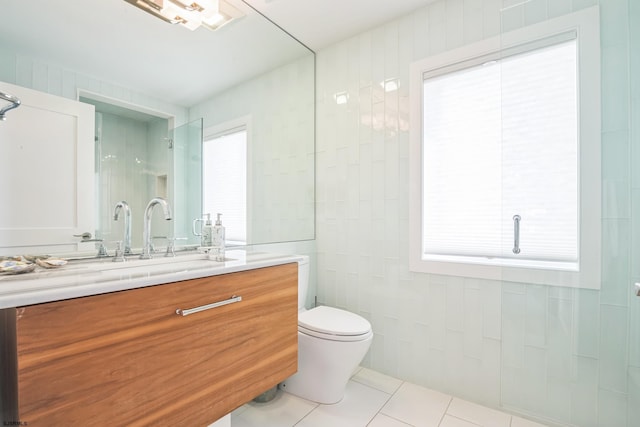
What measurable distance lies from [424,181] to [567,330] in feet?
3.34

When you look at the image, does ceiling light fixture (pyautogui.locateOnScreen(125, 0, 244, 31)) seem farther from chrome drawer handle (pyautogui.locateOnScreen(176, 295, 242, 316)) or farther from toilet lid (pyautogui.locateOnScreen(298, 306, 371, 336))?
toilet lid (pyautogui.locateOnScreen(298, 306, 371, 336))

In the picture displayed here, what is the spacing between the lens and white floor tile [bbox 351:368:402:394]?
1.85m

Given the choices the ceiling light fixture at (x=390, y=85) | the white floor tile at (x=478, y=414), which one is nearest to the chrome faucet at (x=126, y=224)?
the ceiling light fixture at (x=390, y=85)

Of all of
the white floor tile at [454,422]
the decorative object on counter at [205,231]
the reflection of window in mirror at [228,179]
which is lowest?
the white floor tile at [454,422]

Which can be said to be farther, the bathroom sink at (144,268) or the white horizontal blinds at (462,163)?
the white horizontal blinds at (462,163)

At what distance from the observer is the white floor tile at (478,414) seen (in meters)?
1.53

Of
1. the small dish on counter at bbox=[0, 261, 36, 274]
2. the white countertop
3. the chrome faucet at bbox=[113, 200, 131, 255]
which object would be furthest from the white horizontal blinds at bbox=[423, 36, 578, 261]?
the small dish on counter at bbox=[0, 261, 36, 274]

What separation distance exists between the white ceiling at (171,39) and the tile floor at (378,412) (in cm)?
172

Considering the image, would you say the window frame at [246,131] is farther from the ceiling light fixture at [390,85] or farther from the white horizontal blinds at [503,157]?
the white horizontal blinds at [503,157]

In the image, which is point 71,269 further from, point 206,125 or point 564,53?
point 564,53

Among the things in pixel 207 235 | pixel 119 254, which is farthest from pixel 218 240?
pixel 119 254

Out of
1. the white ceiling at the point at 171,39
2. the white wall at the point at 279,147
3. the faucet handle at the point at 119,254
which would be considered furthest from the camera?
the white wall at the point at 279,147

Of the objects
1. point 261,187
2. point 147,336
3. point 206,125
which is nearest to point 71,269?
point 147,336

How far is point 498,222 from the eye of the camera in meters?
1.68
